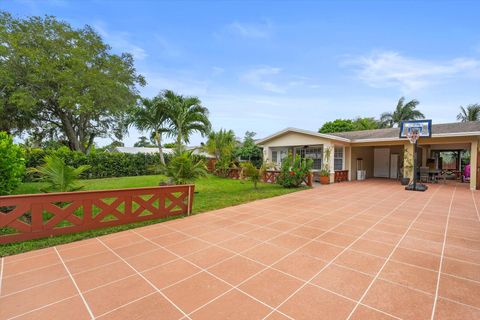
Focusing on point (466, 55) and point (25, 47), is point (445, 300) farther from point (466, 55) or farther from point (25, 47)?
point (25, 47)

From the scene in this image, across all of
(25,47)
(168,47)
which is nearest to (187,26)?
(168,47)

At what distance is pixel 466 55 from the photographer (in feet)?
33.3

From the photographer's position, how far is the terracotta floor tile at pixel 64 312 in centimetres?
209

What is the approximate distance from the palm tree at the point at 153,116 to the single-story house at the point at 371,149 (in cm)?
669

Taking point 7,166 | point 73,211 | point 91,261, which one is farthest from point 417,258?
point 7,166

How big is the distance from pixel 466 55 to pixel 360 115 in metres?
22.7

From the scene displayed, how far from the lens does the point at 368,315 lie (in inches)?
82.5

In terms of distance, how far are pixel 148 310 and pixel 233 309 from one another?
2.78 ft

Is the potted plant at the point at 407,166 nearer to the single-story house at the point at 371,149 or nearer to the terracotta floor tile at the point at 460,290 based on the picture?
the single-story house at the point at 371,149

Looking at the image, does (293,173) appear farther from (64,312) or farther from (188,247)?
(64,312)

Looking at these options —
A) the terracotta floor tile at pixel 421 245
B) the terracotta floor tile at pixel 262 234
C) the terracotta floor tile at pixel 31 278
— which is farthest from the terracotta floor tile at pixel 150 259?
the terracotta floor tile at pixel 421 245

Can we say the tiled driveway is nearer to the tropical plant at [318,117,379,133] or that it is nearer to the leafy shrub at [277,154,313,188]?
the leafy shrub at [277,154,313,188]

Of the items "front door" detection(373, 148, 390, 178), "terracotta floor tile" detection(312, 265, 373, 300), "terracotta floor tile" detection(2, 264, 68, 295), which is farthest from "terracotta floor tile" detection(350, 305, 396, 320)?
"front door" detection(373, 148, 390, 178)

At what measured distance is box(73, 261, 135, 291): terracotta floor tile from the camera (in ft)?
8.69
